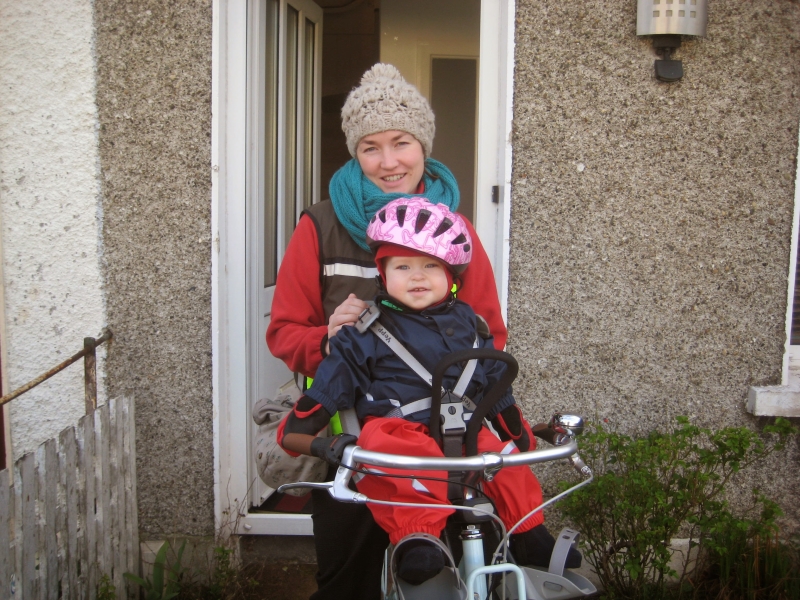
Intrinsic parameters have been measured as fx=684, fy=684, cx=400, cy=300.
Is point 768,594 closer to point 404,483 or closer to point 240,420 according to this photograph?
point 404,483

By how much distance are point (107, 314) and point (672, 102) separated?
264cm

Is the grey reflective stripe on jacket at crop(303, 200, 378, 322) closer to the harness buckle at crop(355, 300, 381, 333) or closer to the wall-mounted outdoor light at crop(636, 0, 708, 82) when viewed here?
the harness buckle at crop(355, 300, 381, 333)

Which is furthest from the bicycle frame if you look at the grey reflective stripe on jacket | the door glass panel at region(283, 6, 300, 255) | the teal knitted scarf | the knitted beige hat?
the door glass panel at region(283, 6, 300, 255)

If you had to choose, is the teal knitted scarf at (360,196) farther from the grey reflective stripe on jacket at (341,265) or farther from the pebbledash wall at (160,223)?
the pebbledash wall at (160,223)

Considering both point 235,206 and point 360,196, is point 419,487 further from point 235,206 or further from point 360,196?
point 235,206

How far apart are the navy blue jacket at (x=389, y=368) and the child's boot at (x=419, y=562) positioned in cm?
33

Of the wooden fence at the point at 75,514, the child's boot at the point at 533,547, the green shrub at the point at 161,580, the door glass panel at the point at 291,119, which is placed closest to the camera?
the child's boot at the point at 533,547

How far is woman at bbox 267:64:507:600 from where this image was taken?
6.73 feet

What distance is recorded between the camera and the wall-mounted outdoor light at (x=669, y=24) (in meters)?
2.81

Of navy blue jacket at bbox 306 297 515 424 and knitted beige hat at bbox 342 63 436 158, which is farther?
knitted beige hat at bbox 342 63 436 158

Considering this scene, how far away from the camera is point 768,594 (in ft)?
9.20

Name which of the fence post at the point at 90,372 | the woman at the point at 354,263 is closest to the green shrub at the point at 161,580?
the fence post at the point at 90,372

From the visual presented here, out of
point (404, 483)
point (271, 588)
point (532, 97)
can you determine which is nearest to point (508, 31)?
point (532, 97)

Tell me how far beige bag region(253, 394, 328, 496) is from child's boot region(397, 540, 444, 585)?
60 centimetres
